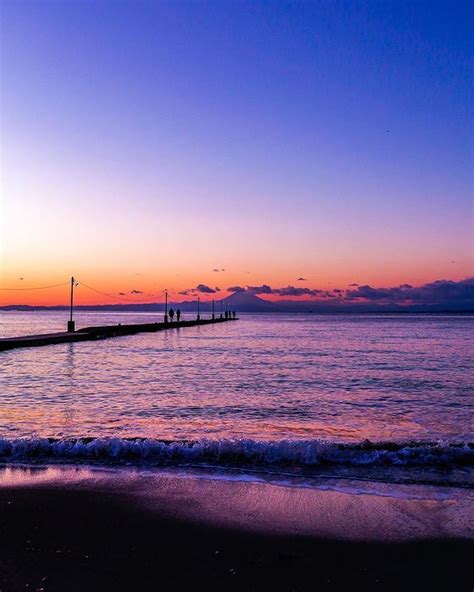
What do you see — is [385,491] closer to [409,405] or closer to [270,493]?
[270,493]

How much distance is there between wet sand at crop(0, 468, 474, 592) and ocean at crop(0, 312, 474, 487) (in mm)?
1385

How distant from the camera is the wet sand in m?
4.46

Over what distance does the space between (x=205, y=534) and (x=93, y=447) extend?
405 centimetres

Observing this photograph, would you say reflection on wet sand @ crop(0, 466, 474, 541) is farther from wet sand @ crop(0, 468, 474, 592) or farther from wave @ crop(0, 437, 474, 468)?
wave @ crop(0, 437, 474, 468)

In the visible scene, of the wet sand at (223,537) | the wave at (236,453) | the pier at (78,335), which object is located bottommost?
the pier at (78,335)

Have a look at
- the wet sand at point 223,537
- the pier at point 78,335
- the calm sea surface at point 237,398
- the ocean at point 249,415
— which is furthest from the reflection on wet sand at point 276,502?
the pier at point 78,335

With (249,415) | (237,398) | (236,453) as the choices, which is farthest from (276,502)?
(237,398)

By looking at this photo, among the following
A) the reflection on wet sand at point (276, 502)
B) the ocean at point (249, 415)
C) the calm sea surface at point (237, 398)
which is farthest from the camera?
the calm sea surface at point (237, 398)

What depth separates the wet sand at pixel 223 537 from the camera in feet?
14.6

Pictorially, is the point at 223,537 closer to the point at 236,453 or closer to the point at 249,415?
the point at 236,453

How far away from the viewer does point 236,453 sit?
8.82 m

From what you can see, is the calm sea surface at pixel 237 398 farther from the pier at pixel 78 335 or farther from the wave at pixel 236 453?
the pier at pixel 78 335

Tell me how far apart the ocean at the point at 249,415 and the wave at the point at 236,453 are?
0.02 m

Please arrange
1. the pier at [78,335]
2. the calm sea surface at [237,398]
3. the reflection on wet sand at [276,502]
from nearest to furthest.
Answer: the reflection on wet sand at [276,502], the calm sea surface at [237,398], the pier at [78,335]
